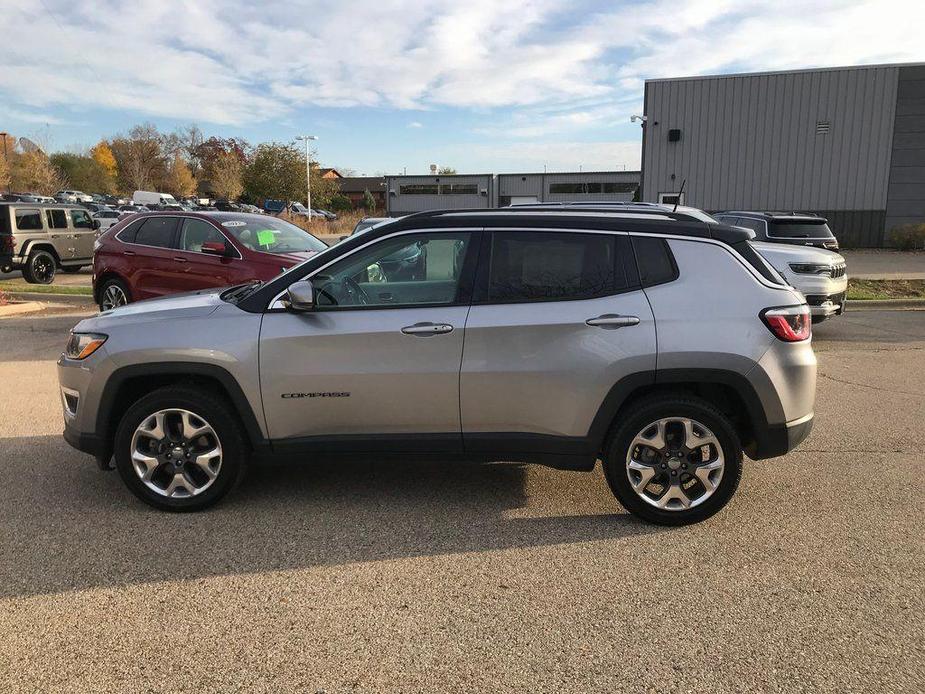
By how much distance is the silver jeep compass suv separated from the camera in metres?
3.86

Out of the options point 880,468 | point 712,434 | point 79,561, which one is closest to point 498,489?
point 712,434

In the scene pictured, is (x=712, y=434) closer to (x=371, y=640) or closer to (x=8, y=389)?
(x=371, y=640)

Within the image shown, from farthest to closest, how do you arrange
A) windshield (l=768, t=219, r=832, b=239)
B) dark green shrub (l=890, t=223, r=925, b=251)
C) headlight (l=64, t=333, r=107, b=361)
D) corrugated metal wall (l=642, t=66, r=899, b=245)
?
1. corrugated metal wall (l=642, t=66, r=899, b=245)
2. dark green shrub (l=890, t=223, r=925, b=251)
3. windshield (l=768, t=219, r=832, b=239)
4. headlight (l=64, t=333, r=107, b=361)

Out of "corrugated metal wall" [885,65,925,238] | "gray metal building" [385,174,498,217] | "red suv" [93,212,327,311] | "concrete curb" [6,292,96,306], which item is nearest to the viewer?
"red suv" [93,212,327,311]

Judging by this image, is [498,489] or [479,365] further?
[498,489]

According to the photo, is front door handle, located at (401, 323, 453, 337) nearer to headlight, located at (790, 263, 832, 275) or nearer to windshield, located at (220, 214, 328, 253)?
windshield, located at (220, 214, 328, 253)

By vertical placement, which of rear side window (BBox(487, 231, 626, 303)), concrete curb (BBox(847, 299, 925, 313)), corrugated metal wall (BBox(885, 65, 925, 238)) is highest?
corrugated metal wall (BBox(885, 65, 925, 238))

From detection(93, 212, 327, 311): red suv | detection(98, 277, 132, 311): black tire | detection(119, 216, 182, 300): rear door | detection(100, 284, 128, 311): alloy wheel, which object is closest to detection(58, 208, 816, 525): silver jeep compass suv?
detection(93, 212, 327, 311): red suv

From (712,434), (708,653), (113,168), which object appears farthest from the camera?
(113,168)

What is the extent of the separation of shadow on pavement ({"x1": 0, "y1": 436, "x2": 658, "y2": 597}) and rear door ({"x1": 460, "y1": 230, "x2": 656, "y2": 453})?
0.50m

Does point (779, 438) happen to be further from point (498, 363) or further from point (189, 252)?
point (189, 252)

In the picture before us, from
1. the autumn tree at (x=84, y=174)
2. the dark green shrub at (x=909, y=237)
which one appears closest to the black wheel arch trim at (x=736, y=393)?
the dark green shrub at (x=909, y=237)

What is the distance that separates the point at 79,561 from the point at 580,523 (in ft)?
8.61

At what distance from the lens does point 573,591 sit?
3301 mm
